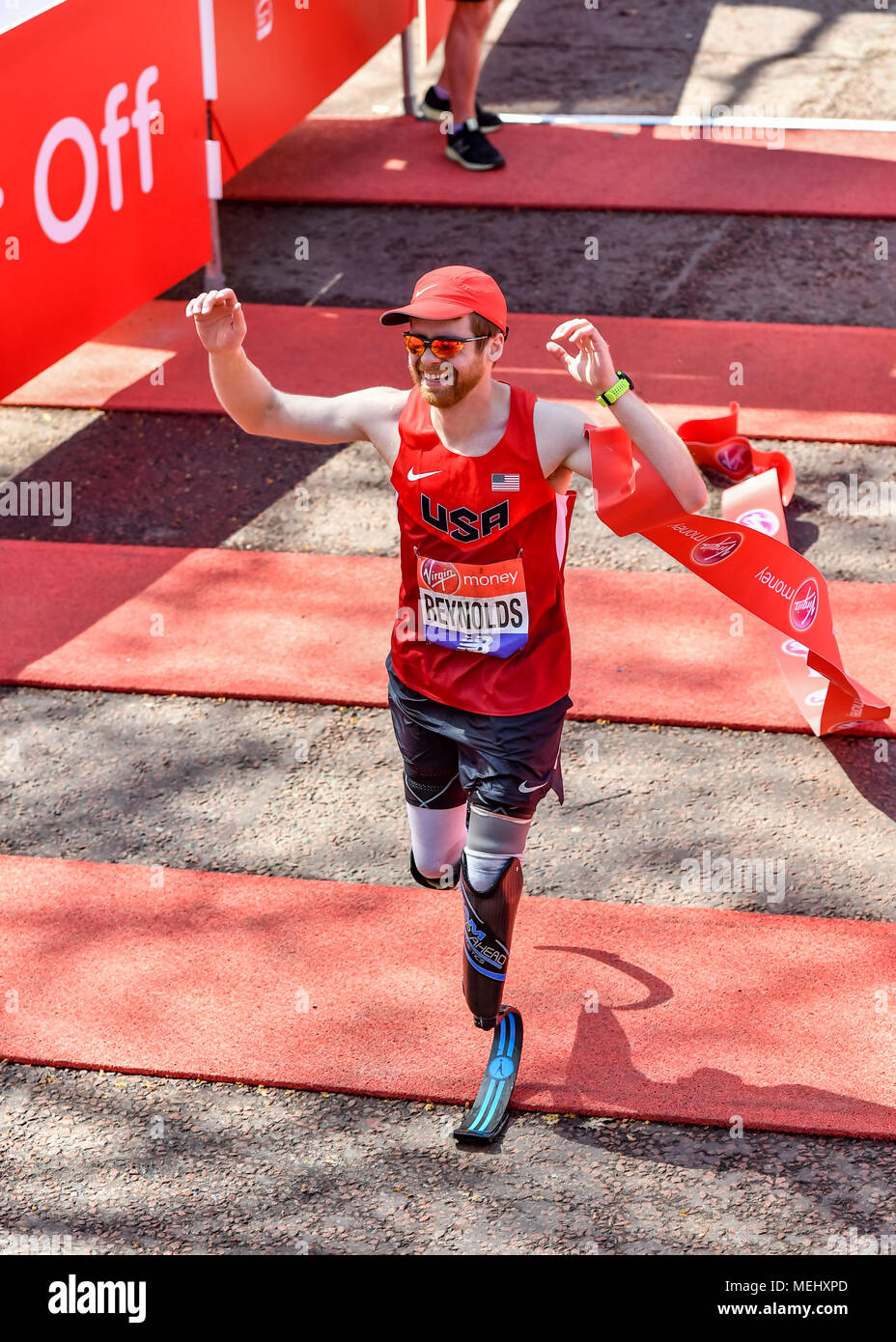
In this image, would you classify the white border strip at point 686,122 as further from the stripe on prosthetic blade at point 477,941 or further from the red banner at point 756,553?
the stripe on prosthetic blade at point 477,941

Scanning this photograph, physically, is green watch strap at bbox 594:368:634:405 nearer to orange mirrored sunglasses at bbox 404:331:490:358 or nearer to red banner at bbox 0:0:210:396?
orange mirrored sunglasses at bbox 404:331:490:358

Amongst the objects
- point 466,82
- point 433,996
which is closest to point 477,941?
point 433,996

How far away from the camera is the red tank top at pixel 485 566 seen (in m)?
4.15

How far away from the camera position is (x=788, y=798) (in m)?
5.85

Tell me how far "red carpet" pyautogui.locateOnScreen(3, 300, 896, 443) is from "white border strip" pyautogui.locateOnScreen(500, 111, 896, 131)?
3.61 meters

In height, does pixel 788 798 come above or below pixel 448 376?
below

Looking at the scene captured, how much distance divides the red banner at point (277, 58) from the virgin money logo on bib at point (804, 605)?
18.1 ft

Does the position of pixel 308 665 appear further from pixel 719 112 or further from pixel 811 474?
pixel 719 112

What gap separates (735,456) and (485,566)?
13.0ft

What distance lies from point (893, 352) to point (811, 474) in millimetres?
1568

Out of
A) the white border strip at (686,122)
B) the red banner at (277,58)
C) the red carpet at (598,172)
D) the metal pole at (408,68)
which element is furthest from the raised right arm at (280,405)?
the metal pole at (408,68)

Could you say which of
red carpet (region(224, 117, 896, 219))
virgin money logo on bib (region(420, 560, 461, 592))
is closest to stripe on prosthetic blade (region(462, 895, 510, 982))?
virgin money logo on bib (region(420, 560, 461, 592))

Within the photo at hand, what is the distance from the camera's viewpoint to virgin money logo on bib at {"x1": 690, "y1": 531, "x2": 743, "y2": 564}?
4812mm

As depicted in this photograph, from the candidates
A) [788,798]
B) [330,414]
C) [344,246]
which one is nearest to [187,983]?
[330,414]
